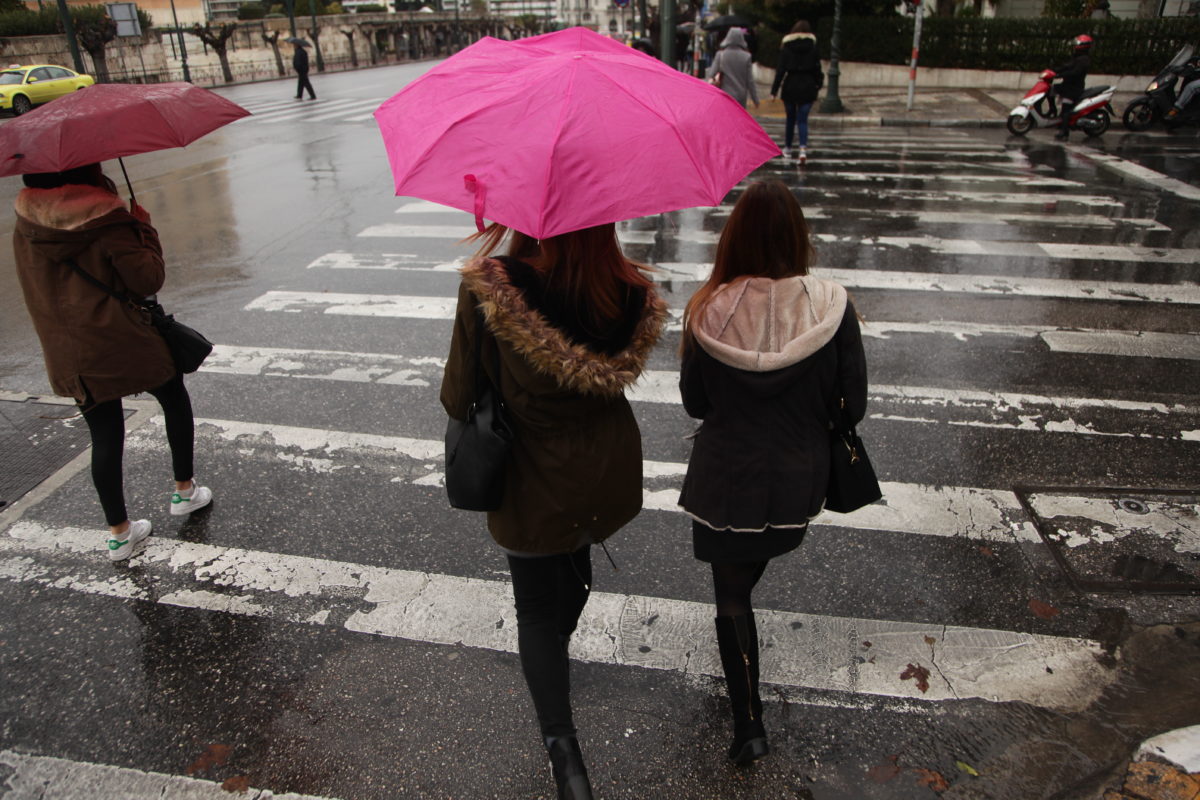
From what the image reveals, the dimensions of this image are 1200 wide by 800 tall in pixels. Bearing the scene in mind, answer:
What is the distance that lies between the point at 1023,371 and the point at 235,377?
18.4 feet

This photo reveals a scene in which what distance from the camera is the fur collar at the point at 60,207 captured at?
326 centimetres

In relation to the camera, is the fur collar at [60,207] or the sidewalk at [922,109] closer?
the fur collar at [60,207]

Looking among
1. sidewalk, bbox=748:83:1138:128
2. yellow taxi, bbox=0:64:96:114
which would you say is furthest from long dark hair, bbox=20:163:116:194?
yellow taxi, bbox=0:64:96:114

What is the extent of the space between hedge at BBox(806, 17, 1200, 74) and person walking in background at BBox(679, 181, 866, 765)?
73.0 ft

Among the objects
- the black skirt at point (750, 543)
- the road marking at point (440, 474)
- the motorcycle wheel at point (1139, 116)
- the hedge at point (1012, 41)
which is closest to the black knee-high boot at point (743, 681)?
the black skirt at point (750, 543)

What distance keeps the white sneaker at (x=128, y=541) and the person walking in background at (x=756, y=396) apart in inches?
110

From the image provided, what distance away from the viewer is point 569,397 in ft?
7.39

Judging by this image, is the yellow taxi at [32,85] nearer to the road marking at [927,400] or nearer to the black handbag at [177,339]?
the road marking at [927,400]

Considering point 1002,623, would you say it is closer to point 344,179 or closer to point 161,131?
point 161,131

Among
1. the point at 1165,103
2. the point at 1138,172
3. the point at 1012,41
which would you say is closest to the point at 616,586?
the point at 1138,172

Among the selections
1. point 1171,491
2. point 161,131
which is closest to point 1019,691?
point 1171,491

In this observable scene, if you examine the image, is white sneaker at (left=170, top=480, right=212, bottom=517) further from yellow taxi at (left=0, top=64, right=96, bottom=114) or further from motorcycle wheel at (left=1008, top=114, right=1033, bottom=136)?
yellow taxi at (left=0, top=64, right=96, bottom=114)

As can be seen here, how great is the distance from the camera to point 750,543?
252cm

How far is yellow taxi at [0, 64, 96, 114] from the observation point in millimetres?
22406
